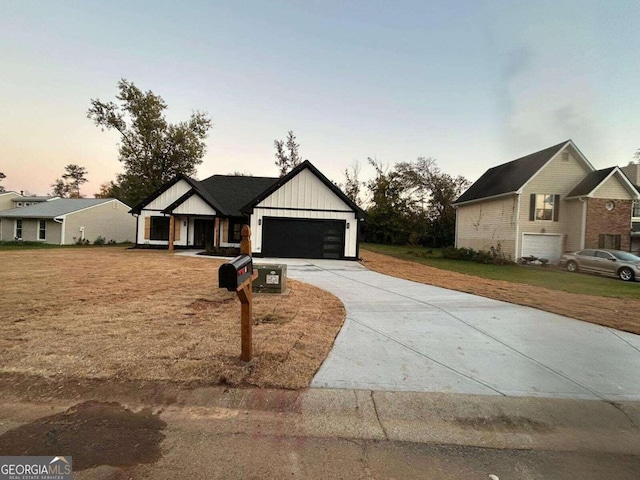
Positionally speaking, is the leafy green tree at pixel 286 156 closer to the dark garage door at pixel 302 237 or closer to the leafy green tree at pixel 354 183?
the leafy green tree at pixel 354 183

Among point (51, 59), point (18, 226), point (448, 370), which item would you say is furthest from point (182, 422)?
point (18, 226)

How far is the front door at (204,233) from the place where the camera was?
2242 cm

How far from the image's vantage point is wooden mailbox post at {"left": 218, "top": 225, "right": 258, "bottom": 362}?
10.2 ft

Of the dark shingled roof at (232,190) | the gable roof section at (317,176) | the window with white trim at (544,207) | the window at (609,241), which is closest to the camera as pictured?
the gable roof section at (317,176)

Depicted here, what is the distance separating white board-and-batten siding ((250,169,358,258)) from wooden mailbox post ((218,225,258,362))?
561 inches

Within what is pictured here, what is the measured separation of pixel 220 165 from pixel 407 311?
4294 cm

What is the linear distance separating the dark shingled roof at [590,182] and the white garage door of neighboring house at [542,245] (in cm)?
307

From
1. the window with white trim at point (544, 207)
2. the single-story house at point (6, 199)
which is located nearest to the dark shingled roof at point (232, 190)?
the window with white trim at point (544, 207)

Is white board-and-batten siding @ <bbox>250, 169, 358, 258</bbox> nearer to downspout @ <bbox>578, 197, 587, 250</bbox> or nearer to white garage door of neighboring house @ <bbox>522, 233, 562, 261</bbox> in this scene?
white garage door of neighboring house @ <bbox>522, 233, 562, 261</bbox>

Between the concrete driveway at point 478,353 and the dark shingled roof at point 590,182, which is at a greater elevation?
the dark shingled roof at point 590,182

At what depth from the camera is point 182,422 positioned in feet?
8.74

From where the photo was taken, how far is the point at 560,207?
2150cm

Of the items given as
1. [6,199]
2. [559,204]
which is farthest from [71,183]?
[559,204]

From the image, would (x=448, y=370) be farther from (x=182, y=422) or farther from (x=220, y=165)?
(x=220, y=165)
